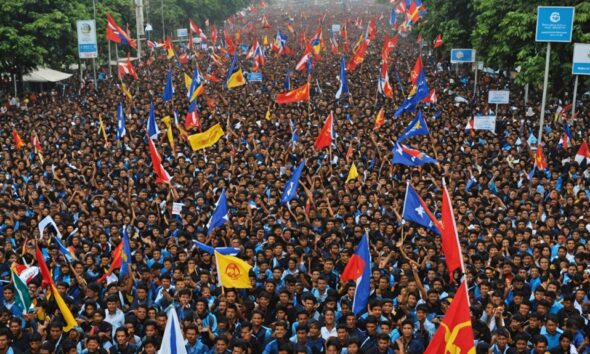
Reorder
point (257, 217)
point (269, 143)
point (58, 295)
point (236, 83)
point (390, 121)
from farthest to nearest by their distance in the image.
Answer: point (236, 83), point (390, 121), point (269, 143), point (257, 217), point (58, 295)

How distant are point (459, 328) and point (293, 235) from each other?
4.87m

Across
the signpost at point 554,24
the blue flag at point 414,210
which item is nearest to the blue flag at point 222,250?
the blue flag at point 414,210

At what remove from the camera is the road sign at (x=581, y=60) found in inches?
735

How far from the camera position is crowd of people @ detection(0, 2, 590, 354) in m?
7.20

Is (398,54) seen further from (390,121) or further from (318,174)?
(318,174)

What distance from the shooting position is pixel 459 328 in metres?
5.81

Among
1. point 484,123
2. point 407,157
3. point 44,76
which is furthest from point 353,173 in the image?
point 44,76

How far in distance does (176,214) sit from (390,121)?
9.72m

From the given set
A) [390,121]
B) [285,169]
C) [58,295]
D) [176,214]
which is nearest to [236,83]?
[390,121]

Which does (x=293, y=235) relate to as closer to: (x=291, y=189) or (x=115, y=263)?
(x=291, y=189)

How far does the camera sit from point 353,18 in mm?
80625

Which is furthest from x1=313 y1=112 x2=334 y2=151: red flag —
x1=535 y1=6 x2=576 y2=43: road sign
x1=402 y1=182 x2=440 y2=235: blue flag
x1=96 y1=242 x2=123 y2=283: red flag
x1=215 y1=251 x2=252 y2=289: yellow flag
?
x1=215 y1=251 x2=252 y2=289: yellow flag

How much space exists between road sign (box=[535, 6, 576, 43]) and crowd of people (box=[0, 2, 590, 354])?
2.45 metres

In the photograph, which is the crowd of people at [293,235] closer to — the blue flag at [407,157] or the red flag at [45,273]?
the red flag at [45,273]
